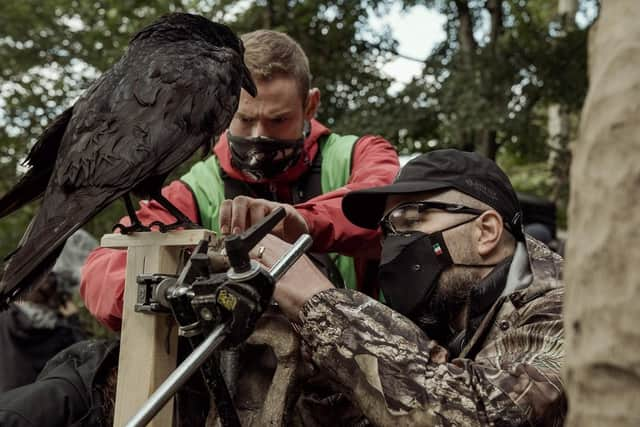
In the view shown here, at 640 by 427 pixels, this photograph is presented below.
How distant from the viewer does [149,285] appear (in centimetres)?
239

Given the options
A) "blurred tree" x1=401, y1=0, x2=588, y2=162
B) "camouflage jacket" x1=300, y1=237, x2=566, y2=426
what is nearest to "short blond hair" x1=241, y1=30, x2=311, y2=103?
"camouflage jacket" x1=300, y1=237, x2=566, y2=426

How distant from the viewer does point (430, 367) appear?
95.3 inches

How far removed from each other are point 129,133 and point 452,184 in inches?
46.1

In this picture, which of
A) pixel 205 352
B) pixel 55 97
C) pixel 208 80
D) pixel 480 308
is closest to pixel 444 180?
pixel 480 308

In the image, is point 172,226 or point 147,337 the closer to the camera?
point 147,337

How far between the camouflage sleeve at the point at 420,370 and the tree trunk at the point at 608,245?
1229 mm

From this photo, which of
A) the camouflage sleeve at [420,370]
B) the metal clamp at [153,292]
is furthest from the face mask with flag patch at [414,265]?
the metal clamp at [153,292]

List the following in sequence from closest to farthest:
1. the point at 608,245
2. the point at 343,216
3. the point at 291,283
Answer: the point at 608,245, the point at 291,283, the point at 343,216

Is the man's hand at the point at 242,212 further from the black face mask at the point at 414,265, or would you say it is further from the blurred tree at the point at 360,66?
the blurred tree at the point at 360,66

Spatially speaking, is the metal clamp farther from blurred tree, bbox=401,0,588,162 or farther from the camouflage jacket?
blurred tree, bbox=401,0,588,162

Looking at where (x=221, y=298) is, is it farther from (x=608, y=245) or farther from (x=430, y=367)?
(x=608, y=245)

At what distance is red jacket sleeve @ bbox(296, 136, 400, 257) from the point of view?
320 cm

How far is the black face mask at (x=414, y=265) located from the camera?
2939 mm

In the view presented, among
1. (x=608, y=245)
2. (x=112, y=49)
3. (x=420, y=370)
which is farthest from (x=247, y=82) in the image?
(x=112, y=49)
